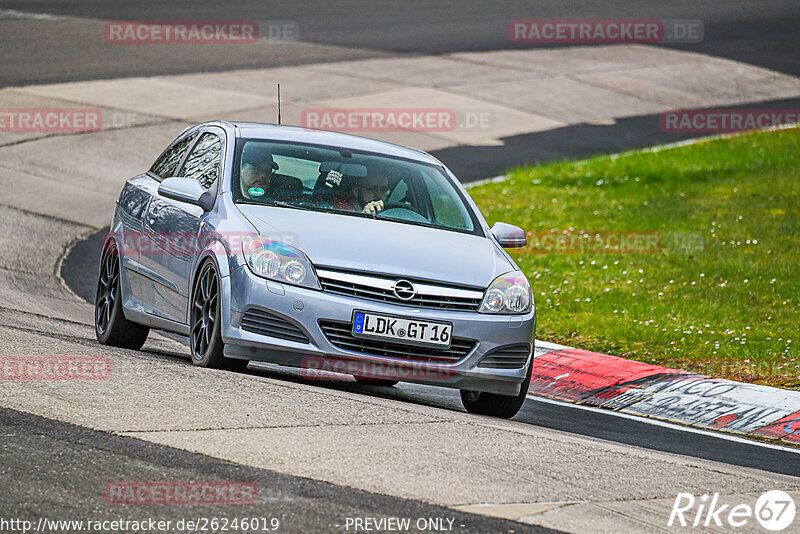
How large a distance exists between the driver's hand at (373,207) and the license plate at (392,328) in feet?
3.84

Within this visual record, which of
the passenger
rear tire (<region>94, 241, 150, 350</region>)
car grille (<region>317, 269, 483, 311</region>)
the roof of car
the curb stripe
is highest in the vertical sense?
the roof of car

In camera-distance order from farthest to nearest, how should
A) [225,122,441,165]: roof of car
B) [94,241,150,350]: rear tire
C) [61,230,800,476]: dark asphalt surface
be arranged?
[94,241,150,350]: rear tire < [225,122,441,165]: roof of car < [61,230,800,476]: dark asphalt surface

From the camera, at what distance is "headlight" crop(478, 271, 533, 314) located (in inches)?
309

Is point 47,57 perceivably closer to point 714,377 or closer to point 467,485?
point 714,377

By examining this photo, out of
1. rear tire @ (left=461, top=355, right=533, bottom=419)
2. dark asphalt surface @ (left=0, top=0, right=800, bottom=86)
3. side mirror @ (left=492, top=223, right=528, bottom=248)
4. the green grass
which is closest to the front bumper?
rear tire @ (left=461, top=355, right=533, bottom=419)

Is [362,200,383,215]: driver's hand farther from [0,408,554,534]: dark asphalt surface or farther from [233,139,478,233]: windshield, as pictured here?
[0,408,554,534]: dark asphalt surface

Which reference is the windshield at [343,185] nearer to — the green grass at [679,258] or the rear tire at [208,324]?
the rear tire at [208,324]

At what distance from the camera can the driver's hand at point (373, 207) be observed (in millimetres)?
8531

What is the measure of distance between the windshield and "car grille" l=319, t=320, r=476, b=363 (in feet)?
3.62

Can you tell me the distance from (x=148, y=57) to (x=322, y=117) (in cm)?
624

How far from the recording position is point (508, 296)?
794 centimetres

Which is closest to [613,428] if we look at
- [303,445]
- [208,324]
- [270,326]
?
[270,326]

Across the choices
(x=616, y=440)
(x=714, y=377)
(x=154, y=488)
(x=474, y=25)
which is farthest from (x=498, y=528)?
(x=474, y=25)

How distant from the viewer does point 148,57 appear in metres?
27.7
